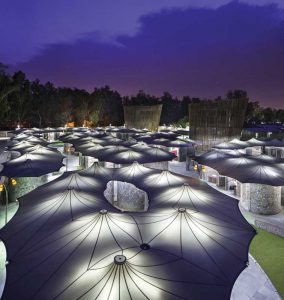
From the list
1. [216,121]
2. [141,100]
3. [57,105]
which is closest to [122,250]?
[216,121]

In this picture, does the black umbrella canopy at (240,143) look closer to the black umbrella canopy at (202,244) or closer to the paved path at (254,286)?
the paved path at (254,286)

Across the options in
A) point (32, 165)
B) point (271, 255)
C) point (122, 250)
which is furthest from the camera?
point (32, 165)

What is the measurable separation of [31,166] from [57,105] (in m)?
34.5

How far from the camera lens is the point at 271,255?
7875 mm

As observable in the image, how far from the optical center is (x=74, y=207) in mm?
7285

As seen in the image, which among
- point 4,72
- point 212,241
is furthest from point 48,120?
point 212,241

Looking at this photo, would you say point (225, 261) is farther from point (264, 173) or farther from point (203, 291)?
point (264, 173)

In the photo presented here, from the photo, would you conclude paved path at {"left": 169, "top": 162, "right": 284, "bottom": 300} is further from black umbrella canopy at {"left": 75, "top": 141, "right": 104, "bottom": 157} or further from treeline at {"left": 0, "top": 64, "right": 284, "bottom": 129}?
treeline at {"left": 0, "top": 64, "right": 284, "bottom": 129}

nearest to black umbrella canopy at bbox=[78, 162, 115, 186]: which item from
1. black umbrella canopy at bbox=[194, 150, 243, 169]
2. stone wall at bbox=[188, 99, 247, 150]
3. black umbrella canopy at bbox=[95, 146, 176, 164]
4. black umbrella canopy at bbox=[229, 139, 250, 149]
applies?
black umbrella canopy at bbox=[95, 146, 176, 164]

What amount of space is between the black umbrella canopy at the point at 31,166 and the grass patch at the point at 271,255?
9294 mm

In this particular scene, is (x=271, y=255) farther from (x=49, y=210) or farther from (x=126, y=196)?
(x=49, y=210)

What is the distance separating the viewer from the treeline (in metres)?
36.6

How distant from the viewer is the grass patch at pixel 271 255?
6.79m

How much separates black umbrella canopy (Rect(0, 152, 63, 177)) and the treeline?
23.2 metres
